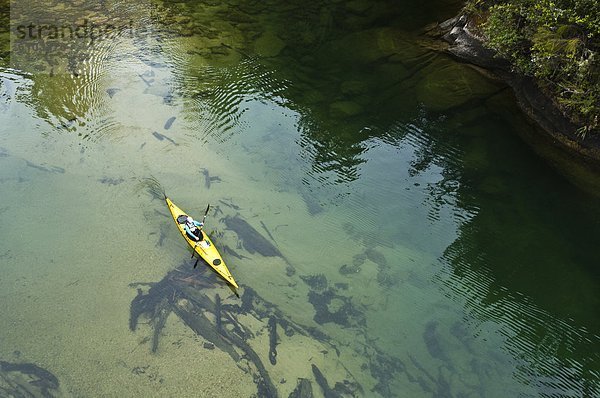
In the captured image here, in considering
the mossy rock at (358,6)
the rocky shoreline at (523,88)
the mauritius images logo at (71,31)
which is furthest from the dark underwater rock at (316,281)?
the mossy rock at (358,6)

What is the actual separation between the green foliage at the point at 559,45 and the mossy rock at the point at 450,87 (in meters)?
1.30

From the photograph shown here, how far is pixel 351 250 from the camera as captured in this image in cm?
888

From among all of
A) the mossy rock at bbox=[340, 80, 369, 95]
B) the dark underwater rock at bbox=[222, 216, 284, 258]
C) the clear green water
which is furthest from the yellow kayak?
the mossy rock at bbox=[340, 80, 369, 95]

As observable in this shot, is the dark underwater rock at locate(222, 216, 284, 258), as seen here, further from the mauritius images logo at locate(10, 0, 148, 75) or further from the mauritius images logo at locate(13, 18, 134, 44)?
the mauritius images logo at locate(13, 18, 134, 44)

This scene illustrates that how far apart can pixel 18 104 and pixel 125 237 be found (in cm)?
560

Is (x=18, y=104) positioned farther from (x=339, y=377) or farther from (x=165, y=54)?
(x=339, y=377)

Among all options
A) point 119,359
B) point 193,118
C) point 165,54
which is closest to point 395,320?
point 119,359

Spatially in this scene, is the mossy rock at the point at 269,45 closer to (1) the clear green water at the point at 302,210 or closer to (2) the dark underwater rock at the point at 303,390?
(1) the clear green water at the point at 302,210

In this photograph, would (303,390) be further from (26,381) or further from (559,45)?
(559,45)

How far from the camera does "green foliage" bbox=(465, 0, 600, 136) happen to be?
30.1 feet

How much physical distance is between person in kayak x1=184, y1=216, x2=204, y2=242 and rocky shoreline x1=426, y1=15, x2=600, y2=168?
8.22m

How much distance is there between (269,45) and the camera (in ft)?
47.0

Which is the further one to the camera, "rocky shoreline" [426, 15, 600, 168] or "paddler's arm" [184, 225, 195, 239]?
"rocky shoreline" [426, 15, 600, 168]

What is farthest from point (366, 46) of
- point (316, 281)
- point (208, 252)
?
point (208, 252)
